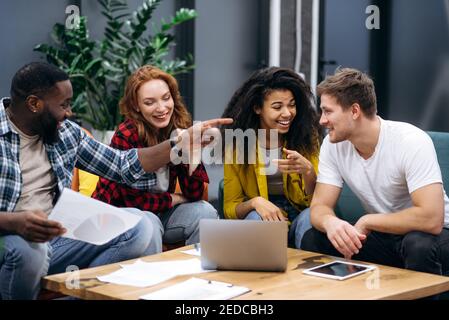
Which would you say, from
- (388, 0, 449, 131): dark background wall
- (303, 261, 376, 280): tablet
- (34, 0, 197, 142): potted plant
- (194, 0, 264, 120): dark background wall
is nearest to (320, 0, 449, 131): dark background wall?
(388, 0, 449, 131): dark background wall

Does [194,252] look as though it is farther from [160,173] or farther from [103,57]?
[103,57]

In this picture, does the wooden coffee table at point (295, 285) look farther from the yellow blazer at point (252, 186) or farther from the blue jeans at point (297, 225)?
the yellow blazer at point (252, 186)

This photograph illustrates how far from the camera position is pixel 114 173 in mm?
3172

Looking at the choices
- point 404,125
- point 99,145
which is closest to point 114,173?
point 99,145

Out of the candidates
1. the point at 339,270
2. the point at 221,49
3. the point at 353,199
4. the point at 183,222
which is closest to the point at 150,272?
the point at 339,270

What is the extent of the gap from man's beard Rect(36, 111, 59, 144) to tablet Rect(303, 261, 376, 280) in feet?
3.48

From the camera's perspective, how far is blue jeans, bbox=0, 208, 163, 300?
258cm

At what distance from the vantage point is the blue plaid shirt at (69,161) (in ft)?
9.17

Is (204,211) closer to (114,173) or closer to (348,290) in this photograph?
(114,173)

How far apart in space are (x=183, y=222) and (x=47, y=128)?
787 millimetres

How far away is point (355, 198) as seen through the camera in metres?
3.53
